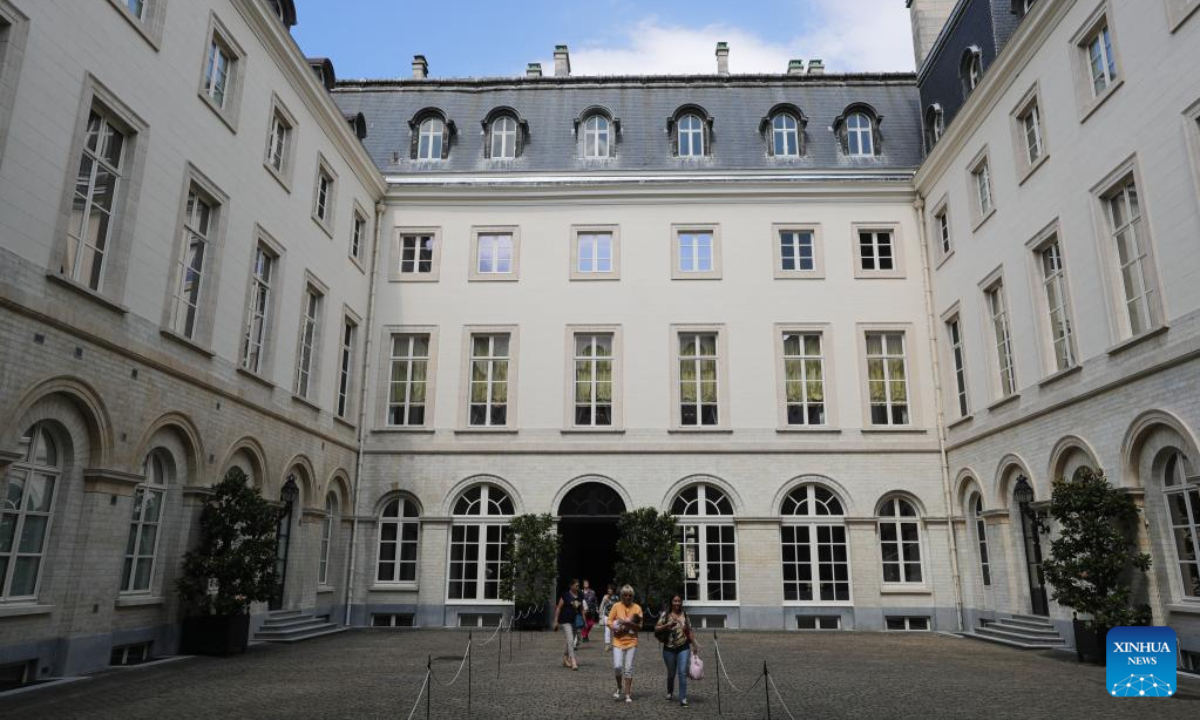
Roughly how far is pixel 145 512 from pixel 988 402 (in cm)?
1688

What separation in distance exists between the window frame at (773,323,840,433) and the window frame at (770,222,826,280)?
140 centimetres

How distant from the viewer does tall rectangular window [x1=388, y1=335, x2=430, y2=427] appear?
2189 centimetres

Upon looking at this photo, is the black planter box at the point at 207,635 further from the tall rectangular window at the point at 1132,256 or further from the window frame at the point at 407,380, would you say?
the tall rectangular window at the point at 1132,256

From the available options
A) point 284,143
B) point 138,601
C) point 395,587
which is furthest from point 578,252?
point 138,601

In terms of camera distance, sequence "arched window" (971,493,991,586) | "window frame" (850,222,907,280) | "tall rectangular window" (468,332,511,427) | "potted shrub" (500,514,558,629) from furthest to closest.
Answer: "window frame" (850,222,907,280) → "tall rectangular window" (468,332,511,427) → "potted shrub" (500,514,558,629) → "arched window" (971,493,991,586)

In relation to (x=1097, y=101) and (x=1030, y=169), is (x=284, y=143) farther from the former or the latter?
(x=1097, y=101)

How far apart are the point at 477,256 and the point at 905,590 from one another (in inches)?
561

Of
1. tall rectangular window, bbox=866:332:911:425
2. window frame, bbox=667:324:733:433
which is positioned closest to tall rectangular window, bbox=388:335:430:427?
window frame, bbox=667:324:733:433

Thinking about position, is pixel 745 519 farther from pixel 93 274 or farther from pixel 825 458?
pixel 93 274

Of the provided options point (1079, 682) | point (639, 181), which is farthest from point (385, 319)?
point (1079, 682)

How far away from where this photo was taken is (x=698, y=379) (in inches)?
856

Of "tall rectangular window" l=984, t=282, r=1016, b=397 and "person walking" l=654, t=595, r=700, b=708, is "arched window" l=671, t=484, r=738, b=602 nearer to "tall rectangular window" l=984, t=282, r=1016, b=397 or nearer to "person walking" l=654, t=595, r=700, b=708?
"tall rectangular window" l=984, t=282, r=1016, b=397

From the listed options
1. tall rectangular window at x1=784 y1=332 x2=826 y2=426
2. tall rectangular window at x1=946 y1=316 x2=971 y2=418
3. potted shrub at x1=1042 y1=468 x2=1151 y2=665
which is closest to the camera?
potted shrub at x1=1042 y1=468 x2=1151 y2=665

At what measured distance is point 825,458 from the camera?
20.9m
